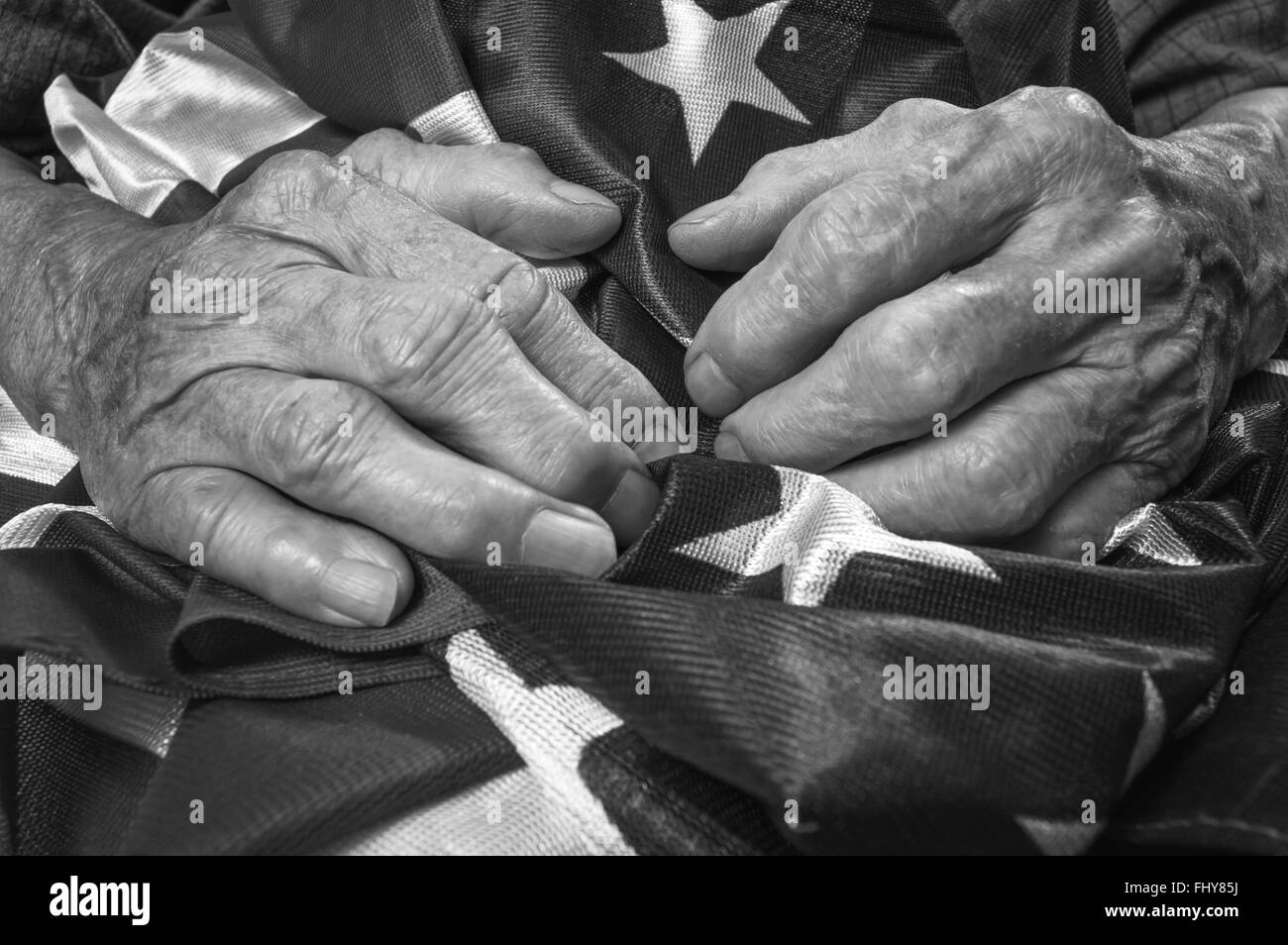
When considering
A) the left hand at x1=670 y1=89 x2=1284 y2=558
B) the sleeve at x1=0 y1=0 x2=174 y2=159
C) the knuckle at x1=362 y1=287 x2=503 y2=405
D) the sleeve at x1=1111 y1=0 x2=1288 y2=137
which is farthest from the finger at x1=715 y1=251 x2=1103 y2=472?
the sleeve at x1=0 y1=0 x2=174 y2=159

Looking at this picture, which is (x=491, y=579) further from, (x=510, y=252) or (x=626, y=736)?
(x=510, y=252)

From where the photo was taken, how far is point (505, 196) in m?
0.88

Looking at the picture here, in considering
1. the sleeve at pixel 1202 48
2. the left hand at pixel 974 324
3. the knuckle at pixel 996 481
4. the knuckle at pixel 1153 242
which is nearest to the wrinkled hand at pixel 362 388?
the left hand at pixel 974 324

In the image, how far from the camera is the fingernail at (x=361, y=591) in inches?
26.8

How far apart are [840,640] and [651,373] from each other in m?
0.39

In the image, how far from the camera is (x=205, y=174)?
1113 mm

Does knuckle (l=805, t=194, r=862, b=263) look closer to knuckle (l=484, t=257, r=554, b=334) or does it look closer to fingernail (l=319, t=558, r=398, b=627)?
knuckle (l=484, t=257, r=554, b=334)

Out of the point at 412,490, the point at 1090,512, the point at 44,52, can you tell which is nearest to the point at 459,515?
the point at 412,490

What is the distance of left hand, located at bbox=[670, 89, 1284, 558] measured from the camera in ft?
2.51

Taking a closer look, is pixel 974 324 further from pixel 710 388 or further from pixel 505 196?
pixel 505 196

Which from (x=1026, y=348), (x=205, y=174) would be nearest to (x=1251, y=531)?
(x=1026, y=348)

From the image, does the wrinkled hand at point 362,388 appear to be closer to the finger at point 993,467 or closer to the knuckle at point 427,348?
the knuckle at point 427,348

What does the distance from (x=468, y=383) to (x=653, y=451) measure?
18 centimetres
